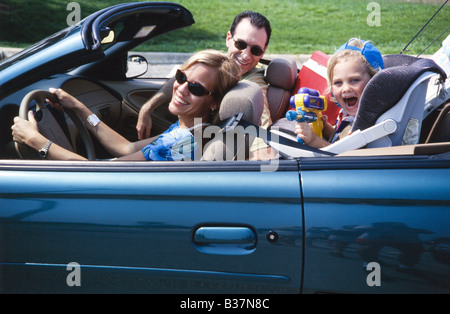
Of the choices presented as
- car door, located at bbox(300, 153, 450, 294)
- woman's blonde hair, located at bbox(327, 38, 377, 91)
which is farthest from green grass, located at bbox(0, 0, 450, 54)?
car door, located at bbox(300, 153, 450, 294)

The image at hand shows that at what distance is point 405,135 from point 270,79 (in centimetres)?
130

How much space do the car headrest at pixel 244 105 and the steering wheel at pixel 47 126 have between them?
769 mm

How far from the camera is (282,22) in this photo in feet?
40.1

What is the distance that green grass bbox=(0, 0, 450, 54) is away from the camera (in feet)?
34.4

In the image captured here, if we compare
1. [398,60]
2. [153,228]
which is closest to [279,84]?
[398,60]

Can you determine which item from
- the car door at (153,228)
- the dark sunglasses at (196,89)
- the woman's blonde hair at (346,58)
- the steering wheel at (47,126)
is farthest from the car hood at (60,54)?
the woman's blonde hair at (346,58)

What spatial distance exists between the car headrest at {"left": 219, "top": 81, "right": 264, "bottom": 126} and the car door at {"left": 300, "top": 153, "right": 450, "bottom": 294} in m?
0.51

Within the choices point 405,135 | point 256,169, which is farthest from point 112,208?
point 405,135

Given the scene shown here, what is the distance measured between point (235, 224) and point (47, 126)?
47.5 inches
